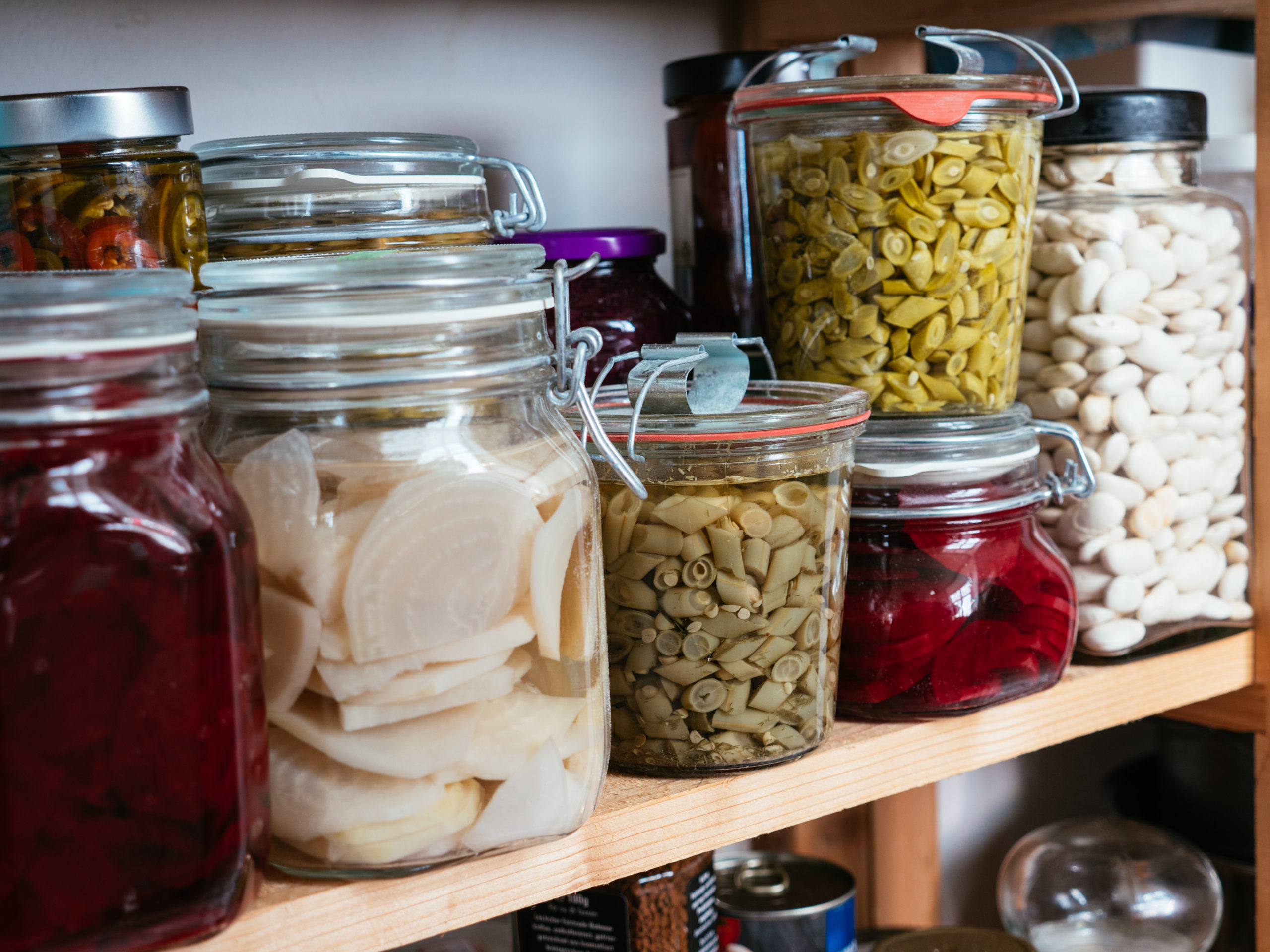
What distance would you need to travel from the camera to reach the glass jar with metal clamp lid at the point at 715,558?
0.47 metres

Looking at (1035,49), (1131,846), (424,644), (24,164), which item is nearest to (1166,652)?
(1131,846)

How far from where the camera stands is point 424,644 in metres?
0.38

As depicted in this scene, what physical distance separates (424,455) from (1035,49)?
1.23 ft

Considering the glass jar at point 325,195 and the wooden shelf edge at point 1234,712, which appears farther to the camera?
the wooden shelf edge at point 1234,712

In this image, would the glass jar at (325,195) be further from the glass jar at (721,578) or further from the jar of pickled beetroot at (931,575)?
the jar of pickled beetroot at (931,575)

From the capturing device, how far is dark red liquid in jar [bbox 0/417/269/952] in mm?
324

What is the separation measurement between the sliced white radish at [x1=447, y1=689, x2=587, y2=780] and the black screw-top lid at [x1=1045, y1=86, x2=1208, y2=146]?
0.43 meters

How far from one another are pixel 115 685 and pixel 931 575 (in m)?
0.35

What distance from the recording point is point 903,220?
0.53 metres

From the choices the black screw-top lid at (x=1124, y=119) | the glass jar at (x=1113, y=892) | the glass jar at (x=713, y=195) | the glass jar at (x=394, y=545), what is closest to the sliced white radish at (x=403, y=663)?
the glass jar at (x=394, y=545)

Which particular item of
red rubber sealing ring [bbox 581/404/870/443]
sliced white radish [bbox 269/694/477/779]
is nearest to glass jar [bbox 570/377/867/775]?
red rubber sealing ring [bbox 581/404/870/443]

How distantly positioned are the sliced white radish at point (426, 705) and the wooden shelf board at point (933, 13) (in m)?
0.54

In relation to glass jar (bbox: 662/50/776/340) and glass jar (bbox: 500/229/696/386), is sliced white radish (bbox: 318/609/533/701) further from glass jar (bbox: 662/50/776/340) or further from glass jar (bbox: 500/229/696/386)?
glass jar (bbox: 662/50/776/340)

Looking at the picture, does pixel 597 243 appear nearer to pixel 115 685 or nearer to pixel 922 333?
pixel 922 333
